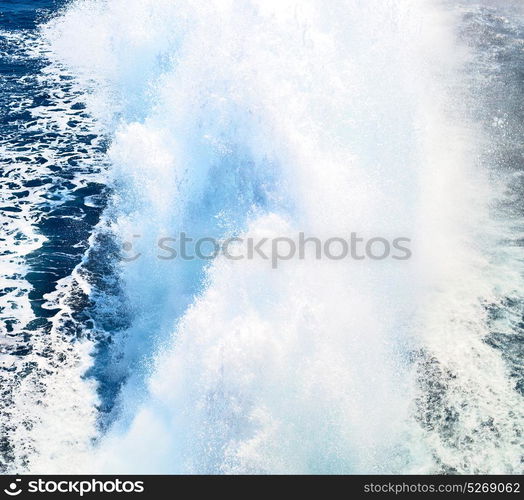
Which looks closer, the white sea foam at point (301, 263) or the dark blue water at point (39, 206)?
the white sea foam at point (301, 263)

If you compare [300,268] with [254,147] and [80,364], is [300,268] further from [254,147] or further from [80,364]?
[80,364]

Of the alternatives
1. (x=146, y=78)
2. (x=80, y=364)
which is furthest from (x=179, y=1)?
(x=80, y=364)

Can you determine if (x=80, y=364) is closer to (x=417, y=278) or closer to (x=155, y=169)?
(x=155, y=169)

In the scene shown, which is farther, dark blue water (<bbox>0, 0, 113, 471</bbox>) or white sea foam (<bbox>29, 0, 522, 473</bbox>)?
dark blue water (<bbox>0, 0, 113, 471</bbox>)

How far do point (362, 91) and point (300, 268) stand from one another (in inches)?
352

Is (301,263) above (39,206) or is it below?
below

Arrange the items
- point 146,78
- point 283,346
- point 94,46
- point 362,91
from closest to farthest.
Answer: point 283,346, point 362,91, point 146,78, point 94,46

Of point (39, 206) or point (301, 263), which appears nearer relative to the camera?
point (301, 263)
